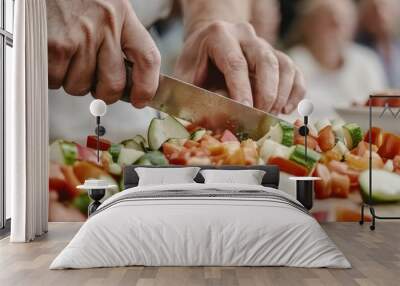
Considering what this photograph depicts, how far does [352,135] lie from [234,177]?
173 centimetres

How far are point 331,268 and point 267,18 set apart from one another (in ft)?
13.3

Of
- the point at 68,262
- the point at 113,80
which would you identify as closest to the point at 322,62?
the point at 113,80

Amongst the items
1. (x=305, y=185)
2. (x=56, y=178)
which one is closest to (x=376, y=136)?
(x=305, y=185)

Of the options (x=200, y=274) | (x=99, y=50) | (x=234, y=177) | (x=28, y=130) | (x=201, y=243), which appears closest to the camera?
(x=200, y=274)

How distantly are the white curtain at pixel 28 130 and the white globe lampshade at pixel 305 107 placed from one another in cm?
301

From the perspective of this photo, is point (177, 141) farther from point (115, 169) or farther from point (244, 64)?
point (244, 64)

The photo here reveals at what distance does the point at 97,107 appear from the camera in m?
7.51

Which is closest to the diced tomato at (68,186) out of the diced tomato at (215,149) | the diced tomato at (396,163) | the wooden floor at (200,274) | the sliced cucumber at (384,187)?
the diced tomato at (215,149)

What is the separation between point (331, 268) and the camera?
15.5ft

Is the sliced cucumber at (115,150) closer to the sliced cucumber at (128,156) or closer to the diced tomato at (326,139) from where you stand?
the sliced cucumber at (128,156)

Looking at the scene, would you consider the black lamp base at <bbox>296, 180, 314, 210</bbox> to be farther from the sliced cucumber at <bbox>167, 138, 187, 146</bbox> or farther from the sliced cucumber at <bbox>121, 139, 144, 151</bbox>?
the sliced cucumber at <bbox>121, 139, 144, 151</bbox>

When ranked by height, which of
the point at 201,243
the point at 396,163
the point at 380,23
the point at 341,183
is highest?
the point at 380,23

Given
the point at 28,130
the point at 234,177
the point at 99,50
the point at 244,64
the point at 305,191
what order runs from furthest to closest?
1. the point at 244,64
2. the point at 99,50
3. the point at 305,191
4. the point at 234,177
5. the point at 28,130

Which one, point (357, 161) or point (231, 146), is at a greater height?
point (231, 146)
